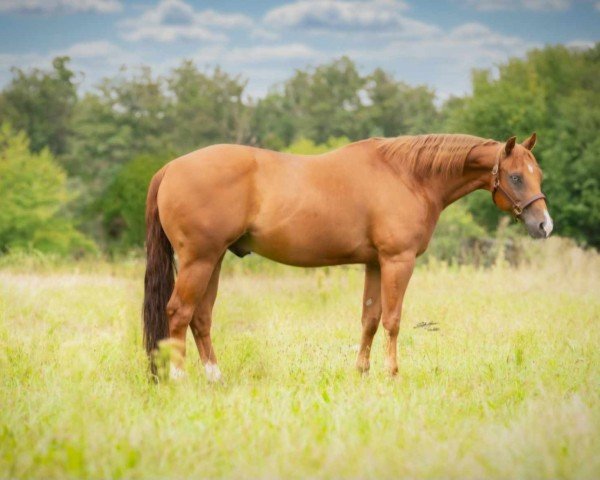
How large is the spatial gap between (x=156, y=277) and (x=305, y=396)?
174 centimetres

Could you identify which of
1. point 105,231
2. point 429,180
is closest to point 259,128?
point 105,231

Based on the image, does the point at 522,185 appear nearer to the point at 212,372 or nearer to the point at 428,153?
the point at 428,153

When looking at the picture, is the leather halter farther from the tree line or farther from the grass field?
the tree line

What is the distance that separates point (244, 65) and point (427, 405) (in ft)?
162

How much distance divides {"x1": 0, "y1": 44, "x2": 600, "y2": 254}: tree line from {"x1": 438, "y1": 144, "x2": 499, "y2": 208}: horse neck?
64.2 feet

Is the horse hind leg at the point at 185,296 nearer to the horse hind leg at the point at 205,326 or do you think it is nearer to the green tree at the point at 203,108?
the horse hind leg at the point at 205,326

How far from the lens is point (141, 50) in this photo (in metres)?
49.6

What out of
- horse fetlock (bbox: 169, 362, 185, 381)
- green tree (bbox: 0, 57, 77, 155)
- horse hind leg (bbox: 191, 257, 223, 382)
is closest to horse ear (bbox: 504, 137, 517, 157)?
horse hind leg (bbox: 191, 257, 223, 382)

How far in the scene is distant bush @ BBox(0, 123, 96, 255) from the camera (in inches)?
1138

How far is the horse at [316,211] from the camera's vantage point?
5484 millimetres

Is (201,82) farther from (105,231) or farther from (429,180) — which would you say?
(429,180)

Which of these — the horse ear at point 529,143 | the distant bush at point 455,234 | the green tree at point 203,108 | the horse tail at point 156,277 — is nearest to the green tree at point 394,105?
the green tree at point 203,108

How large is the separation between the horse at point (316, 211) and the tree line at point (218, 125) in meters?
19.4

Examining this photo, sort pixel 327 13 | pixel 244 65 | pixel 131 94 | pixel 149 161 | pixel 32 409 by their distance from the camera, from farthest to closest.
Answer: pixel 244 65 → pixel 131 94 → pixel 327 13 → pixel 149 161 → pixel 32 409
